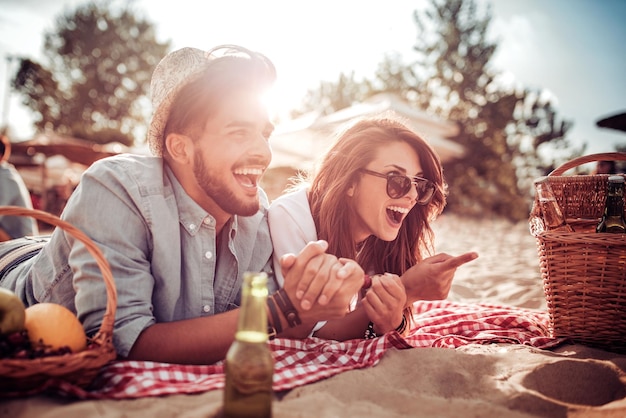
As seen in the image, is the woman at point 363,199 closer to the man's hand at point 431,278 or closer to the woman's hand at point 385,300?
the woman's hand at point 385,300

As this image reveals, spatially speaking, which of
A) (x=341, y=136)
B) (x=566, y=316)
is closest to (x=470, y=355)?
(x=566, y=316)

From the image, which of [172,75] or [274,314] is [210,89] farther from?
[274,314]

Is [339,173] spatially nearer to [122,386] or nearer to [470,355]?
[470,355]

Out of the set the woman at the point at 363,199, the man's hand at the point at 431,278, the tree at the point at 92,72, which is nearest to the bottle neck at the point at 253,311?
the man's hand at the point at 431,278

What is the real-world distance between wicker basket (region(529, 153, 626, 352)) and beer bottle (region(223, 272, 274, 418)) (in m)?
1.95

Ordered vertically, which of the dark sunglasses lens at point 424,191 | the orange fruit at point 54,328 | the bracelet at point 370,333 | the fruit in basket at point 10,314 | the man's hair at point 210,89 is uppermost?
the man's hair at point 210,89

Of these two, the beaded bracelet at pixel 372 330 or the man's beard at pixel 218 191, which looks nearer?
the man's beard at pixel 218 191

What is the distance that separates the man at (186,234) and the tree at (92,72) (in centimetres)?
2983

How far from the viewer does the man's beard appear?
7.27 feet

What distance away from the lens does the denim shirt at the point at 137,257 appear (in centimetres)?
181

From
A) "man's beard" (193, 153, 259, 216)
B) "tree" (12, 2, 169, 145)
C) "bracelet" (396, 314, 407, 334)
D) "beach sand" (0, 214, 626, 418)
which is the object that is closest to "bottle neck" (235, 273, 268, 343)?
"beach sand" (0, 214, 626, 418)

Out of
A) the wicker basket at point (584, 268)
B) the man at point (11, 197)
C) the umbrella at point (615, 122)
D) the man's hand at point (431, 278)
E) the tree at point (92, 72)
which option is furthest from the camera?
the tree at point (92, 72)

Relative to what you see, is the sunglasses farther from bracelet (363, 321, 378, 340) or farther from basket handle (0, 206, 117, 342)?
basket handle (0, 206, 117, 342)

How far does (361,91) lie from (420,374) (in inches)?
930
